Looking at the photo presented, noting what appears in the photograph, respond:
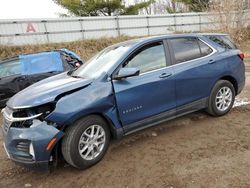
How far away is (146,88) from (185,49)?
1178 millimetres

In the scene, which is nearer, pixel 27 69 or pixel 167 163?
pixel 167 163

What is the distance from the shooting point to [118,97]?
12.4 ft

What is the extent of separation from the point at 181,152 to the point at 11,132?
92.3 inches

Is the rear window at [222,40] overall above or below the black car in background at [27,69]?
above

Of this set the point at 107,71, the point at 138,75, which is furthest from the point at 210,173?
the point at 107,71

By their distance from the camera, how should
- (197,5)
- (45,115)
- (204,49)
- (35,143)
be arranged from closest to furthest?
(35,143) → (45,115) → (204,49) → (197,5)

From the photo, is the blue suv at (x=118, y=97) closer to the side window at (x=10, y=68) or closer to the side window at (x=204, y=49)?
the side window at (x=204, y=49)

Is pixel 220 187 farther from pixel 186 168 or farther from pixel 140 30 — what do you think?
pixel 140 30

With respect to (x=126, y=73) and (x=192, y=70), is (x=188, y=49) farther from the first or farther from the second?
(x=126, y=73)

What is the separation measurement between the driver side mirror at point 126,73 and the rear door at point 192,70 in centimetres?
87

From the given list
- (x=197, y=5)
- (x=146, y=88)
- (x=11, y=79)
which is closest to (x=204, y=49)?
(x=146, y=88)

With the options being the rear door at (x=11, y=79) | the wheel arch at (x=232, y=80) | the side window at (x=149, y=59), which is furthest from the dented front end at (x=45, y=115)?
the rear door at (x=11, y=79)

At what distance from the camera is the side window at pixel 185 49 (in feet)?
14.8

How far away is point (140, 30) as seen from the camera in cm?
1962
